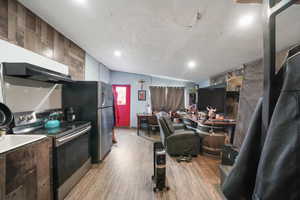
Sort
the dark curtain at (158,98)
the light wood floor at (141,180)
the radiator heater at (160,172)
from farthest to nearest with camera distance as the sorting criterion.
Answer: the dark curtain at (158,98) → the radiator heater at (160,172) → the light wood floor at (141,180)

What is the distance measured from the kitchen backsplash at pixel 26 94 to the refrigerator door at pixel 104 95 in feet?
2.66

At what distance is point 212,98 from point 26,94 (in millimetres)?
3987

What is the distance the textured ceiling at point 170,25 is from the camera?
1615 millimetres

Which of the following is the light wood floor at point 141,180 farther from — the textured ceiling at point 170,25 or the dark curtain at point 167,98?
the dark curtain at point 167,98

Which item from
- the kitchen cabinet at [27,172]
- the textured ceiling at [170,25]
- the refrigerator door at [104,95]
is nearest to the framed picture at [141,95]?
the refrigerator door at [104,95]

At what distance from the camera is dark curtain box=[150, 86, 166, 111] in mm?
6148

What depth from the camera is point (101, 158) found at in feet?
9.38

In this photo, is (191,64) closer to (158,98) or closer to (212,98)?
(212,98)

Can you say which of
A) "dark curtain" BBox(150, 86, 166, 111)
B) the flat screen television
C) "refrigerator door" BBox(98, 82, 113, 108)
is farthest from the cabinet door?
"dark curtain" BBox(150, 86, 166, 111)

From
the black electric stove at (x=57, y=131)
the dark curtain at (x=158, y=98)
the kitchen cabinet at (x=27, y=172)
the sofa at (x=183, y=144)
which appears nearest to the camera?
the kitchen cabinet at (x=27, y=172)

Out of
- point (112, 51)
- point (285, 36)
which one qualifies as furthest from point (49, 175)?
point (285, 36)

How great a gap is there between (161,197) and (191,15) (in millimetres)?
2505

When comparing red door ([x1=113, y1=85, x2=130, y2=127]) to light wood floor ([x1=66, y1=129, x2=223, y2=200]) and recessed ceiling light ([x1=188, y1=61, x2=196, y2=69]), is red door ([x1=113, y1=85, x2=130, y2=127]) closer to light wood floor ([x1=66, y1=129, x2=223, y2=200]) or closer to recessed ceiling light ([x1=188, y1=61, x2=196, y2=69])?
light wood floor ([x1=66, y1=129, x2=223, y2=200])

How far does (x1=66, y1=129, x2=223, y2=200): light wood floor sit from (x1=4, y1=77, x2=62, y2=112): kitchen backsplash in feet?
4.72
